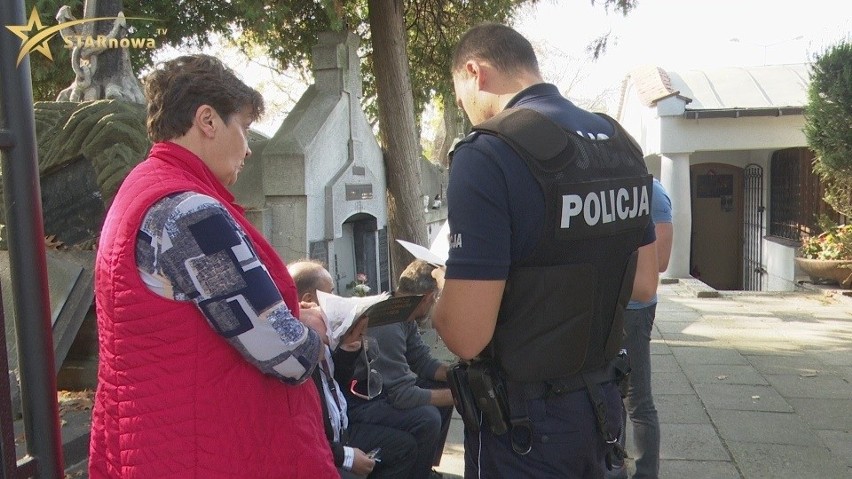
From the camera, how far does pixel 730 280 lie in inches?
765

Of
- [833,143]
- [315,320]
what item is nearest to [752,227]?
[833,143]

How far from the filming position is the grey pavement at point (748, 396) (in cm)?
442

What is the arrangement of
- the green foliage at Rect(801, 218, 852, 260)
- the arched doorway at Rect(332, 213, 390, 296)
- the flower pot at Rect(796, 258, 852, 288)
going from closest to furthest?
the arched doorway at Rect(332, 213, 390, 296)
the flower pot at Rect(796, 258, 852, 288)
the green foliage at Rect(801, 218, 852, 260)

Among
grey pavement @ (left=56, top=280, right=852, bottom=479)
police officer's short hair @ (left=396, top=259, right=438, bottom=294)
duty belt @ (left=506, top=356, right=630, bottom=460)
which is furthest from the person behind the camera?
grey pavement @ (left=56, top=280, right=852, bottom=479)

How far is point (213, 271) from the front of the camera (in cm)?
156

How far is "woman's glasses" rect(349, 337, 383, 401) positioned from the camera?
330cm

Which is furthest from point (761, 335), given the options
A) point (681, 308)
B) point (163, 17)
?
point (163, 17)

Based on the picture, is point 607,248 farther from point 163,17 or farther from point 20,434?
point 163,17

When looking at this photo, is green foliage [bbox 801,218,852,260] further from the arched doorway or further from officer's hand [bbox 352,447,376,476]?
officer's hand [bbox 352,447,376,476]

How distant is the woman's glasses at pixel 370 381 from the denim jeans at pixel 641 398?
3.88ft

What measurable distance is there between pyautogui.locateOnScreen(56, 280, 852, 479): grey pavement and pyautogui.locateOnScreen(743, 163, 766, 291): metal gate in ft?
23.8

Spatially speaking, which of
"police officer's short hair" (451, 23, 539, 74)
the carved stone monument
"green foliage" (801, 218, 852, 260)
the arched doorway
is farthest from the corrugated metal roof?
"police officer's short hair" (451, 23, 539, 74)

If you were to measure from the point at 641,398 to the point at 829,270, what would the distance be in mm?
10319

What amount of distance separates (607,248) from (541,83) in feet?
1.70
